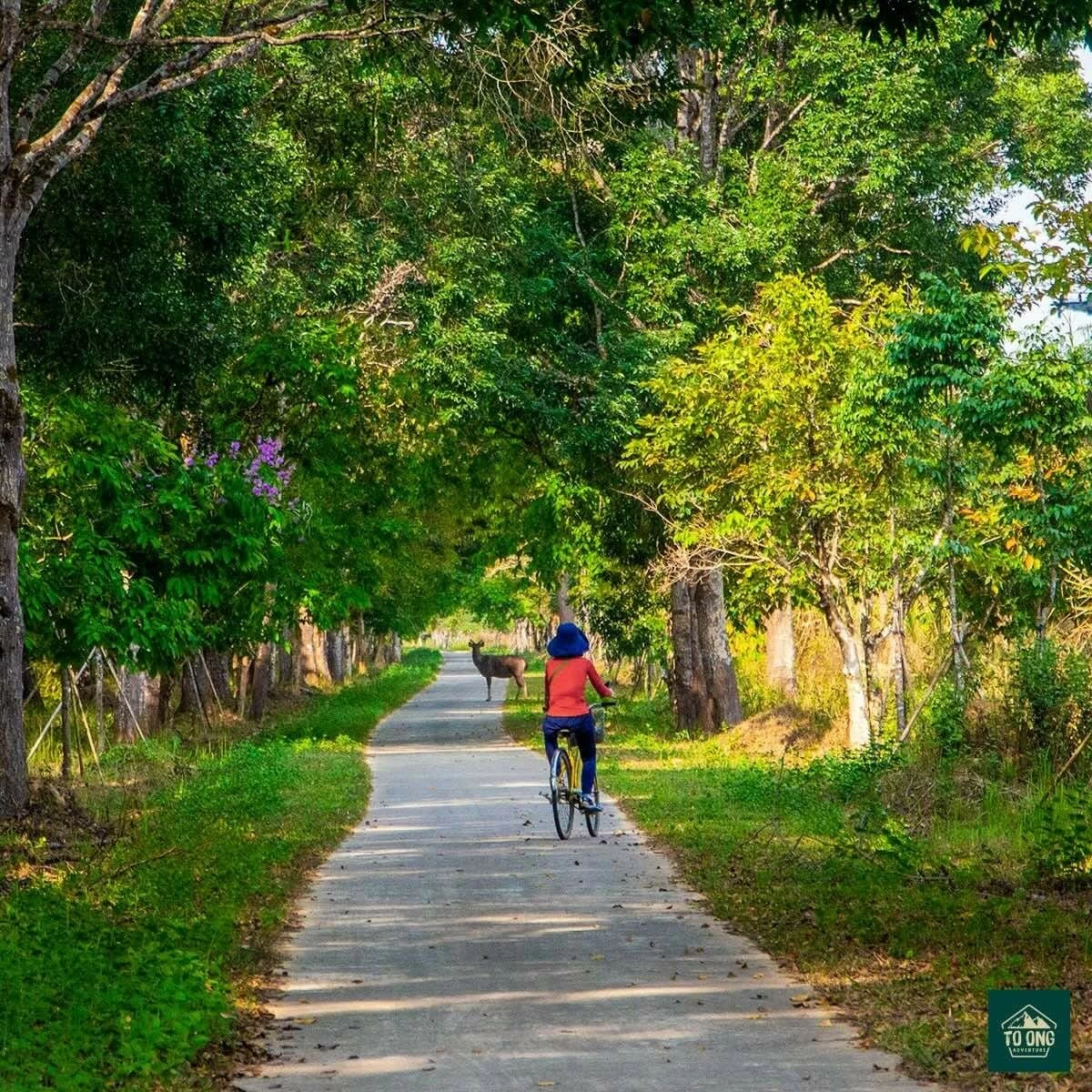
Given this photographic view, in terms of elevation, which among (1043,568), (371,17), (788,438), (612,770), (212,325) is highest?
(371,17)

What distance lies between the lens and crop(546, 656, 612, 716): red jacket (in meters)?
17.0

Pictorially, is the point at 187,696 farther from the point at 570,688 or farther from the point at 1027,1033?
the point at 1027,1033

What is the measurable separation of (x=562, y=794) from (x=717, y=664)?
1562cm

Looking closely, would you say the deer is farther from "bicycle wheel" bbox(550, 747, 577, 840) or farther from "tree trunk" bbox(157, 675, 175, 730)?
"bicycle wheel" bbox(550, 747, 577, 840)

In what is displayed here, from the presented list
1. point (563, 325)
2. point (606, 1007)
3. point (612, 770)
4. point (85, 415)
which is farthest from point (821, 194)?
point (606, 1007)

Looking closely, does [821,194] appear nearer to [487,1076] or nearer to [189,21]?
[189,21]

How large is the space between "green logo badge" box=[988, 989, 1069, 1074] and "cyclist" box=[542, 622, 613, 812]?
879 centimetres

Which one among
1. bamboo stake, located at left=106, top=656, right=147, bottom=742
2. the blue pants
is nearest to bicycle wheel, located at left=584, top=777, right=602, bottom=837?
the blue pants

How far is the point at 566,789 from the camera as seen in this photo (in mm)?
16594

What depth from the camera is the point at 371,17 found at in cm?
1695

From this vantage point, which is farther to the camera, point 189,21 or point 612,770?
point 612,770

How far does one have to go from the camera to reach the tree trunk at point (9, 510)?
604 inches

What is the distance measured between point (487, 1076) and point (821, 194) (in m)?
26.2

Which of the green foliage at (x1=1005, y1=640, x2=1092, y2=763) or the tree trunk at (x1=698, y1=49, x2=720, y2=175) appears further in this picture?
the tree trunk at (x1=698, y1=49, x2=720, y2=175)
